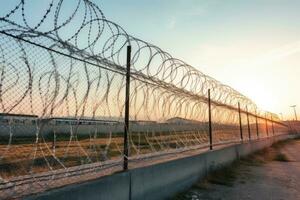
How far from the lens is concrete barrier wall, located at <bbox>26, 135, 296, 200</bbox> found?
365cm

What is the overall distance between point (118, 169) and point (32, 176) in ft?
4.30

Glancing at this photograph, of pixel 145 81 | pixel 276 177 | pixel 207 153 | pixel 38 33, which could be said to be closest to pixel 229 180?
pixel 207 153

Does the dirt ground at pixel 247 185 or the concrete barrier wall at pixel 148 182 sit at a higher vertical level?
the concrete barrier wall at pixel 148 182

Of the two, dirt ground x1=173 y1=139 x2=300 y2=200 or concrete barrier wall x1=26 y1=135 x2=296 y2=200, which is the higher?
concrete barrier wall x1=26 y1=135 x2=296 y2=200

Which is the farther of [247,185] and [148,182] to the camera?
[247,185]

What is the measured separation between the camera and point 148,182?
5.10m

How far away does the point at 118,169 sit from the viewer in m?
4.89

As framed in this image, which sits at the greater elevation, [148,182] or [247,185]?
[148,182]

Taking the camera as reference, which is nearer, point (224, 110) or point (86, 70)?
point (86, 70)

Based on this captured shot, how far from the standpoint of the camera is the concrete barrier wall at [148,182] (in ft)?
12.0

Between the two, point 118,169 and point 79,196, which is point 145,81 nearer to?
point 118,169

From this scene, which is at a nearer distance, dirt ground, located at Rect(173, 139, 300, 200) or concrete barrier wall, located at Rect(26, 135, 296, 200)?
concrete barrier wall, located at Rect(26, 135, 296, 200)

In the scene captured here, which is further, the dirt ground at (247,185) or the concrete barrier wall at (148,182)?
the dirt ground at (247,185)

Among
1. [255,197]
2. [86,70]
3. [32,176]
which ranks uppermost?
[86,70]
